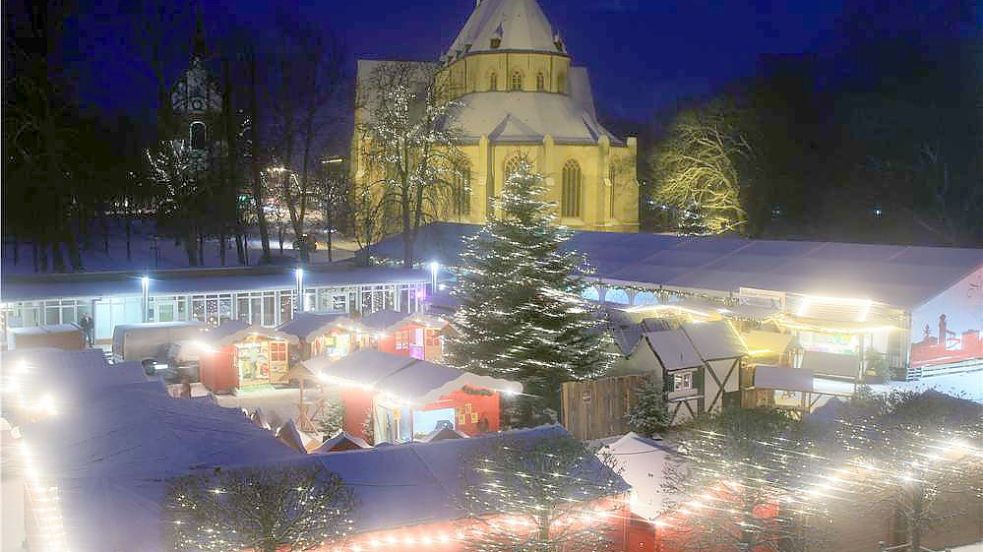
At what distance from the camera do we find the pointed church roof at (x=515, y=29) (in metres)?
48.1

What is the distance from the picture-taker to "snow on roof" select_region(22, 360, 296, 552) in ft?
22.9

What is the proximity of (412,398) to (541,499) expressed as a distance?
5301 millimetres

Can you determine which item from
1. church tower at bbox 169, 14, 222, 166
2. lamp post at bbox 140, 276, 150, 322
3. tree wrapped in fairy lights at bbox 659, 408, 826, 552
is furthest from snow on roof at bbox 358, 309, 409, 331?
church tower at bbox 169, 14, 222, 166

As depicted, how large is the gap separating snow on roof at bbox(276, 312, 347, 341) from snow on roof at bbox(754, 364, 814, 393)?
335 inches

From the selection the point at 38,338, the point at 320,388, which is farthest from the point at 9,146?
the point at 320,388

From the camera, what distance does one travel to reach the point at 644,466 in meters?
10.1

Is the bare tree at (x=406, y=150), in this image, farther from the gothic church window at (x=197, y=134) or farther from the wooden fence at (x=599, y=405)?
the wooden fence at (x=599, y=405)

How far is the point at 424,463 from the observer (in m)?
8.50

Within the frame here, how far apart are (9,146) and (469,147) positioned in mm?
20890

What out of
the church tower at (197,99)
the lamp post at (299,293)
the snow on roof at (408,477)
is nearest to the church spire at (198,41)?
the church tower at (197,99)

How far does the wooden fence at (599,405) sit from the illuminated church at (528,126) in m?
28.4

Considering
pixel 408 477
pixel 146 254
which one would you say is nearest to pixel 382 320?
pixel 408 477

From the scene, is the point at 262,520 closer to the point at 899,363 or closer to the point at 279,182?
the point at 899,363

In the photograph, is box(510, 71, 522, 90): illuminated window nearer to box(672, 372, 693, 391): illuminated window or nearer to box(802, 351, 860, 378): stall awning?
box(802, 351, 860, 378): stall awning
